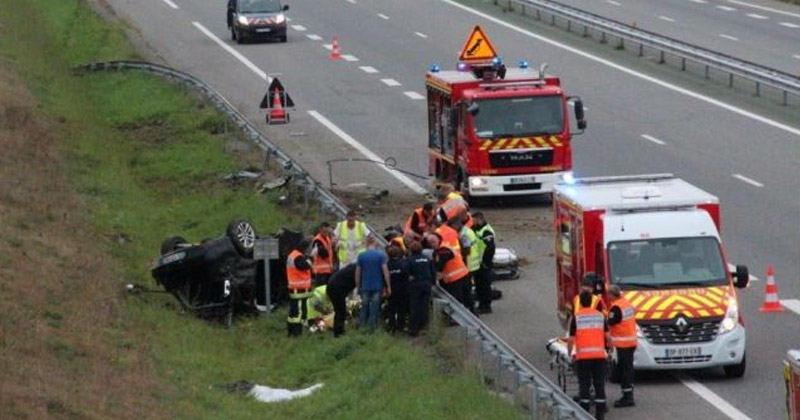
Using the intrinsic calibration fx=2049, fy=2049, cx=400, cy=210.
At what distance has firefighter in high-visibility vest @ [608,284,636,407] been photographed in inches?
849

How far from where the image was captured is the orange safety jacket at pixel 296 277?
25.8m

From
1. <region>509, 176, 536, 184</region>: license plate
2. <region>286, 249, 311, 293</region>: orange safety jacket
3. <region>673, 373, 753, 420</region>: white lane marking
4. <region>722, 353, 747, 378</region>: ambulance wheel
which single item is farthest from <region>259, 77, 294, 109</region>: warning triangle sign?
<region>722, 353, 747, 378</region>: ambulance wheel

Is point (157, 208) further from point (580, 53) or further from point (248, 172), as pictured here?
point (580, 53)

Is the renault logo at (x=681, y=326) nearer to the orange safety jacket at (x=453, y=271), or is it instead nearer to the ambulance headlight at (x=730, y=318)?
the ambulance headlight at (x=730, y=318)

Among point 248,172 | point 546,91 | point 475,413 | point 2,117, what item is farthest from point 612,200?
point 2,117

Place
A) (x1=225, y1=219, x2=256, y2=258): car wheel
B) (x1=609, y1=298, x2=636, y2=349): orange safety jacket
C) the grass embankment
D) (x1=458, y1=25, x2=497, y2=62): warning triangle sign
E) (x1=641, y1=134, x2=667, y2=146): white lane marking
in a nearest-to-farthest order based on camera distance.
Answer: the grass embankment → (x1=609, y1=298, x2=636, y2=349): orange safety jacket → (x1=225, y1=219, x2=256, y2=258): car wheel → (x1=458, y1=25, x2=497, y2=62): warning triangle sign → (x1=641, y1=134, x2=667, y2=146): white lane marking

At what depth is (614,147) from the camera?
42.5m

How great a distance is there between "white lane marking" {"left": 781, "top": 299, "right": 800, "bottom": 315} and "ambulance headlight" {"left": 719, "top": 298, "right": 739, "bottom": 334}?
4.09 metres

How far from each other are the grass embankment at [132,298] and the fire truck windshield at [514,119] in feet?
13.6

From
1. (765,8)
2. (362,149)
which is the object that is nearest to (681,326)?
(362,149)

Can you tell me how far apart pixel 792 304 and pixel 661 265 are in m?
4.36

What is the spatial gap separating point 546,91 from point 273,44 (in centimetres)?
2814

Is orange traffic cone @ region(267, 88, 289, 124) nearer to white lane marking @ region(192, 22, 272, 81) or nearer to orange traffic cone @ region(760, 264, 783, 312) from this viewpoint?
white lane marking @ region(192, 22, 272, 81)

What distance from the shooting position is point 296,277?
2580 cm
